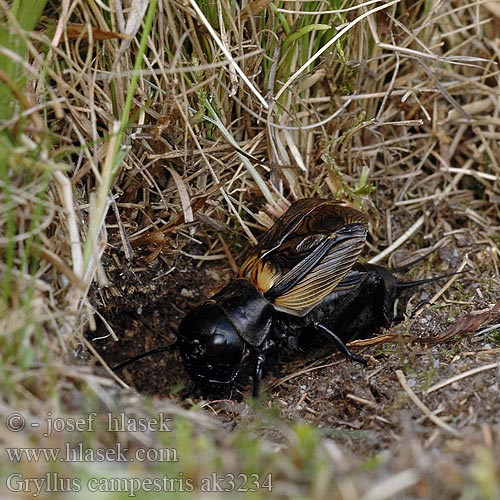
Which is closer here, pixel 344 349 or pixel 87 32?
pixel 87 32

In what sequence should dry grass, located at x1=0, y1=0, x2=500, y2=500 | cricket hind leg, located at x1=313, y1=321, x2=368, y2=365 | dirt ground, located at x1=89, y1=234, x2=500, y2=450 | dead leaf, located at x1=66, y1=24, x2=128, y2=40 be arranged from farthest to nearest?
cricket hind leg, located at x1=313, y1=321, x2=368, y2=365 < dead leaf, located at x1=66, y1=24, x2=128, y2=40 < dirt ground, located at x1=89, y1=234, x2=500, y2=450 < dry grass, located at x1=0, y1=0, x2=500, y2=500

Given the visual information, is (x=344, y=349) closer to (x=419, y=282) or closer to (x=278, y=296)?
(x=278, y=296)

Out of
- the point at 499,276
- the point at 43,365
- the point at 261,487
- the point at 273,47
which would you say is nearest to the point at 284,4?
the point at 273,47

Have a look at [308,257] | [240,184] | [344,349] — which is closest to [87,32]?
[240,184]

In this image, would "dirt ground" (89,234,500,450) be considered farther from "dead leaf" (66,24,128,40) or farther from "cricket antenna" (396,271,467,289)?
"dead leaf" (66,24,128,40)

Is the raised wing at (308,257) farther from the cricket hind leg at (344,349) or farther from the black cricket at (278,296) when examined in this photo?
the cricket hind leg at (344,349)

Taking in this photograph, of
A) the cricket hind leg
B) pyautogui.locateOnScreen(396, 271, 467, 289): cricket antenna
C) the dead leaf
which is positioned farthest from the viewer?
pyautogui.locateOnScreen(396, 271, 467, 289): cricket antenna

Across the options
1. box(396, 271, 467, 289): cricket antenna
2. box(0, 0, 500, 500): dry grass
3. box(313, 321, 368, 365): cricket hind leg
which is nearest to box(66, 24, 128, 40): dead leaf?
box(0, 0, 500, 500): dry grass
